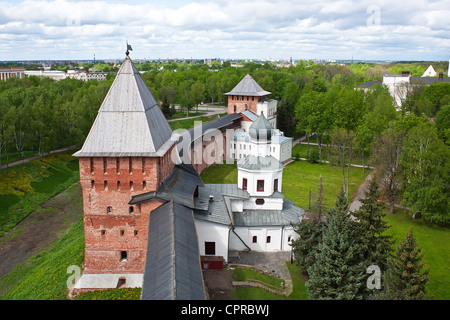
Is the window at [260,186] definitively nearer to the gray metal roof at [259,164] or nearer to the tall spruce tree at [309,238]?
the gray metal roof at [259,164]

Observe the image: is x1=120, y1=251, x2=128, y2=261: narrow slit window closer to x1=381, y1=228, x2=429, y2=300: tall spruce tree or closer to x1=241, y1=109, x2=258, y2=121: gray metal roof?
x1=381, y1=228, x2=429, y2=300: tall spruce tree

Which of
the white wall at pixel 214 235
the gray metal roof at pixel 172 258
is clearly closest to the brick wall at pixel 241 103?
the white wall at pixel 214 235

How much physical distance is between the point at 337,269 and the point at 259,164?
1101 centimetres

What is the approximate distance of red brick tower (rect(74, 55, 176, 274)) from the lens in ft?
72.6

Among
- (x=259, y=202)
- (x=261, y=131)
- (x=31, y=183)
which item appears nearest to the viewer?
(x=259, y=202)

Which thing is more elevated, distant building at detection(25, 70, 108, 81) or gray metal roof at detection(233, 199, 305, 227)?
distant building at detection(25, 70, 108, 81)

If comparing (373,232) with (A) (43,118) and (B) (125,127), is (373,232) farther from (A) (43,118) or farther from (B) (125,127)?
(A) (43,118)

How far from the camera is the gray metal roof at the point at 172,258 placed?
14375 mm

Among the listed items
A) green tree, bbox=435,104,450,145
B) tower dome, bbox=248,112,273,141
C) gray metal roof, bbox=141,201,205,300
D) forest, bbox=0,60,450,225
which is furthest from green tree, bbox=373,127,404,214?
gray metal roof, bbox=141,201,205,300

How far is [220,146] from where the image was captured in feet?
174

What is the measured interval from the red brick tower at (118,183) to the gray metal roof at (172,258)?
1904mm

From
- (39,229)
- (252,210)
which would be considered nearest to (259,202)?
(252,210)

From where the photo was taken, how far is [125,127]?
22547 mm

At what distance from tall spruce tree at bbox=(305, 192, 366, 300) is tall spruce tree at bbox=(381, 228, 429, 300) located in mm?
2288
